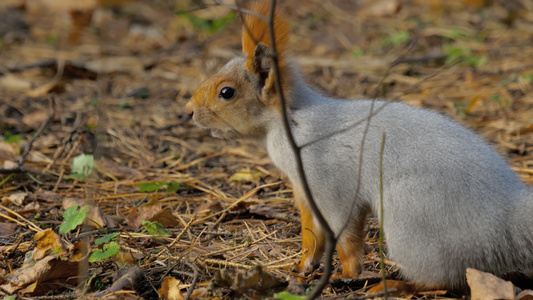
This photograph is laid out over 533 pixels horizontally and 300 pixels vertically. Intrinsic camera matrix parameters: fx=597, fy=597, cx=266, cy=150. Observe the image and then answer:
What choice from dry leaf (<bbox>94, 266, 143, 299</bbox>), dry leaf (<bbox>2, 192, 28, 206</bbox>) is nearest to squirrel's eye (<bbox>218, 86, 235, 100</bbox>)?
dry leaf (<bbox>94, 266, 143, 299</bbox>)

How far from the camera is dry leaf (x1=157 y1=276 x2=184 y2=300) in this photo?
2.23 m

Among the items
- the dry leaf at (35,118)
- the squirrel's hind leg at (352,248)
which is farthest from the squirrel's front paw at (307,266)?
the dry leaf at (35,118)

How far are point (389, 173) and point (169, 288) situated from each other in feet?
3.09

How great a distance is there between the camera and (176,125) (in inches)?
179

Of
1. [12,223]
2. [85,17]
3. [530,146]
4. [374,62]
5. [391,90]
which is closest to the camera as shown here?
[12,223]

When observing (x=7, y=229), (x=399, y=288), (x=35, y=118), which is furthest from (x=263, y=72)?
(x=35, y=118)

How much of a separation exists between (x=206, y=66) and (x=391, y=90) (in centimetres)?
184

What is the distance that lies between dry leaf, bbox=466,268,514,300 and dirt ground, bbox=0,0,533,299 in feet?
0.69

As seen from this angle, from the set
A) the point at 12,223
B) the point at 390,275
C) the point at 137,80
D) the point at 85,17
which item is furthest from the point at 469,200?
the point at 85,17

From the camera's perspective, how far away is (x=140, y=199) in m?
3.42

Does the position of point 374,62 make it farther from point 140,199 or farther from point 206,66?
point 140,199

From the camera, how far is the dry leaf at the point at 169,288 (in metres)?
2.23

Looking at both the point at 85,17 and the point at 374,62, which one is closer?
the point at 374,62

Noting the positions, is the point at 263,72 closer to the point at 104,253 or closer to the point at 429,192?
the point at 429,192
